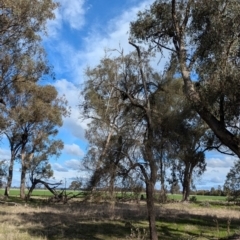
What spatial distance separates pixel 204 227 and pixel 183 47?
10912 millimetres

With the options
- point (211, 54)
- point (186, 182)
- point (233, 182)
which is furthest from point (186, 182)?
point (211, 54)

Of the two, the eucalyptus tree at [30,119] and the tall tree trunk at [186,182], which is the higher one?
the eucalyptus tree at [30,119]

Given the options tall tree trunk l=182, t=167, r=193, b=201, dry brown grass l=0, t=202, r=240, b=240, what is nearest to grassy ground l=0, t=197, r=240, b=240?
dry brown grass l=0, t=202, r=240, b=240

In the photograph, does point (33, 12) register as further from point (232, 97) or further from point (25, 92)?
point (25, 92)

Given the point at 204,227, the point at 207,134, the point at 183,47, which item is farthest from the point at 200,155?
the point at 183,47

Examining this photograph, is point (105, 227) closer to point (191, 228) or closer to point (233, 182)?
point (191, 228)

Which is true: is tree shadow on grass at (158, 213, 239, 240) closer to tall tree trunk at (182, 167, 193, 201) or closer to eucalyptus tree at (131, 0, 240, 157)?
eucalyptus tree at (131, 0, 240, 157)

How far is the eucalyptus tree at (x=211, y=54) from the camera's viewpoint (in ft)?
39.6

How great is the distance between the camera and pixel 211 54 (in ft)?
42.4

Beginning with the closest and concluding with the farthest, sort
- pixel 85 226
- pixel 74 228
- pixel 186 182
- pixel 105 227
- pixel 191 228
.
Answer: pixel 74 228
pixel 85 226
pixel 105 227
pixel 191 228
pixel 186 182

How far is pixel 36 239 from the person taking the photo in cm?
1395

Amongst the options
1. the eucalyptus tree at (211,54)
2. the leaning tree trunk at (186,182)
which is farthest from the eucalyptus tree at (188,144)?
the eucalyptus tree at (211,54)

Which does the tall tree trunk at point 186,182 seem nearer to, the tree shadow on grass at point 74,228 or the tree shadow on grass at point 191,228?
the tree shadow on grass at point 191,228

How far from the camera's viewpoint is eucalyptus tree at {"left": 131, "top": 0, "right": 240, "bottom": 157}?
475 inches
